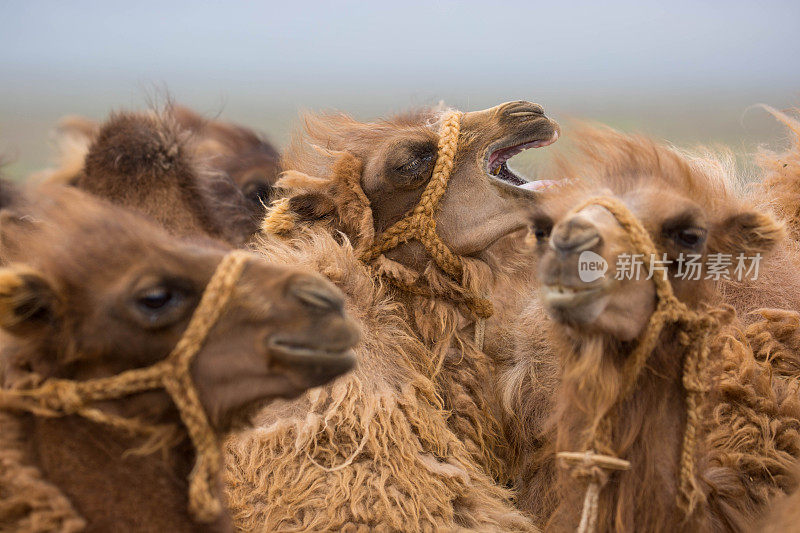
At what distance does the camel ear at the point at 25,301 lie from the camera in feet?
6.49

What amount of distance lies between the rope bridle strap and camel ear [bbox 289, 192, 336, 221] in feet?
5.24

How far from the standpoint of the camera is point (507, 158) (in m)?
4.10

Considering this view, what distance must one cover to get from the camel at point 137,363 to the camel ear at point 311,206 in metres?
1.57

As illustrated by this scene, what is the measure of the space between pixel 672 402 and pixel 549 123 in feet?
5.97

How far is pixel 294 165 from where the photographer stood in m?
4.05

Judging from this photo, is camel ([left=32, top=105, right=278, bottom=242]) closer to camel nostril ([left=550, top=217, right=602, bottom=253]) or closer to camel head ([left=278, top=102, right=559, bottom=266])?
camel head ([left=278, top=102, right=559, bottom=266])

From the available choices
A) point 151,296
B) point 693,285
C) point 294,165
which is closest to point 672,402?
point 693,285

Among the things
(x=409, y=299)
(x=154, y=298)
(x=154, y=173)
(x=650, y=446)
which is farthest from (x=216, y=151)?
(x=650, y=446)

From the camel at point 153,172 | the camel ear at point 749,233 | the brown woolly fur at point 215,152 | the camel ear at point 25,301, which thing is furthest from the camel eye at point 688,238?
the brown woolly fur at point 215,152

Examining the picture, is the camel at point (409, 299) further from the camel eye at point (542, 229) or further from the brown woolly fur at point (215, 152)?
the brown woolly fur at point (215, 152)

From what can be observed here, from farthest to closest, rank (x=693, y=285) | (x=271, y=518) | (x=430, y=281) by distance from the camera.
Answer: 1. (x=430, y=281)
2. (x=271, y=518)
3. (x=693, y=285)

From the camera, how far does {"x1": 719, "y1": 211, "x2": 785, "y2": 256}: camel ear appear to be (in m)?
2.71

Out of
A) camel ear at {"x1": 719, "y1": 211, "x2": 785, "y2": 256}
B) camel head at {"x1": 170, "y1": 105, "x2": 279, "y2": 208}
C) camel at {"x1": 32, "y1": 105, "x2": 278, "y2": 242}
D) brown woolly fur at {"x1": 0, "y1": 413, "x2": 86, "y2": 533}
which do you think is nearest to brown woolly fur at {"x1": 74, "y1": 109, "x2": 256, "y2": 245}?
camel at {"x1": 32, "y1": 105, "x2": 278, "y2": 242}

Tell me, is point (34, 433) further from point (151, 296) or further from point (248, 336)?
point (248, 336)
